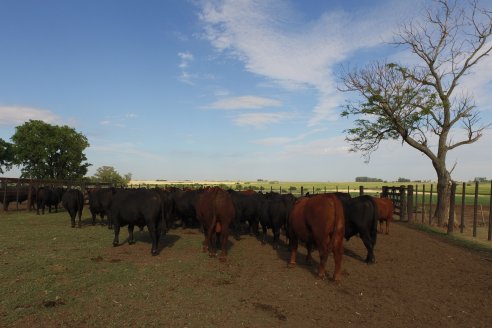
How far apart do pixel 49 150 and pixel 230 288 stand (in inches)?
1742

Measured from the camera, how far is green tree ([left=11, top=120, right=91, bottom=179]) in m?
41.6

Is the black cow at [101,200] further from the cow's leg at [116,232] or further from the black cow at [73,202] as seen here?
the cow's leg at [116,232]

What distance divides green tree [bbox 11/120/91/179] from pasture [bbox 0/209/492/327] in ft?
122

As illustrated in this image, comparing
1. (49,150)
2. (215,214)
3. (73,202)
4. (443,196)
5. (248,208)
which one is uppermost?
(49,150)

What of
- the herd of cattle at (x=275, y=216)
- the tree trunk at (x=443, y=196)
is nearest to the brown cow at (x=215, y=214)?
the herd of cattle at (x=275, y=216)

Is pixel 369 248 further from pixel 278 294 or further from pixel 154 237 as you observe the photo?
pixel 154 237

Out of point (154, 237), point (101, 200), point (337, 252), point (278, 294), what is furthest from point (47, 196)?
point (337, 252)

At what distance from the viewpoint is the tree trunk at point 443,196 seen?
17453 millimetres

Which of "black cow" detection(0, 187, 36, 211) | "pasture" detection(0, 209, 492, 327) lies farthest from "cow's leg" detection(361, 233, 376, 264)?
"black cow" detection(0, 187, 36, 211)

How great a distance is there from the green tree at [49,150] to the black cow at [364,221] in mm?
43328

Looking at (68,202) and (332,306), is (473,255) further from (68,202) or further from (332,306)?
(68,202)

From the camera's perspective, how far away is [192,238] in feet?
38.7

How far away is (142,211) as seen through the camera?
29.9 feet

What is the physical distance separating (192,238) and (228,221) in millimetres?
3302
